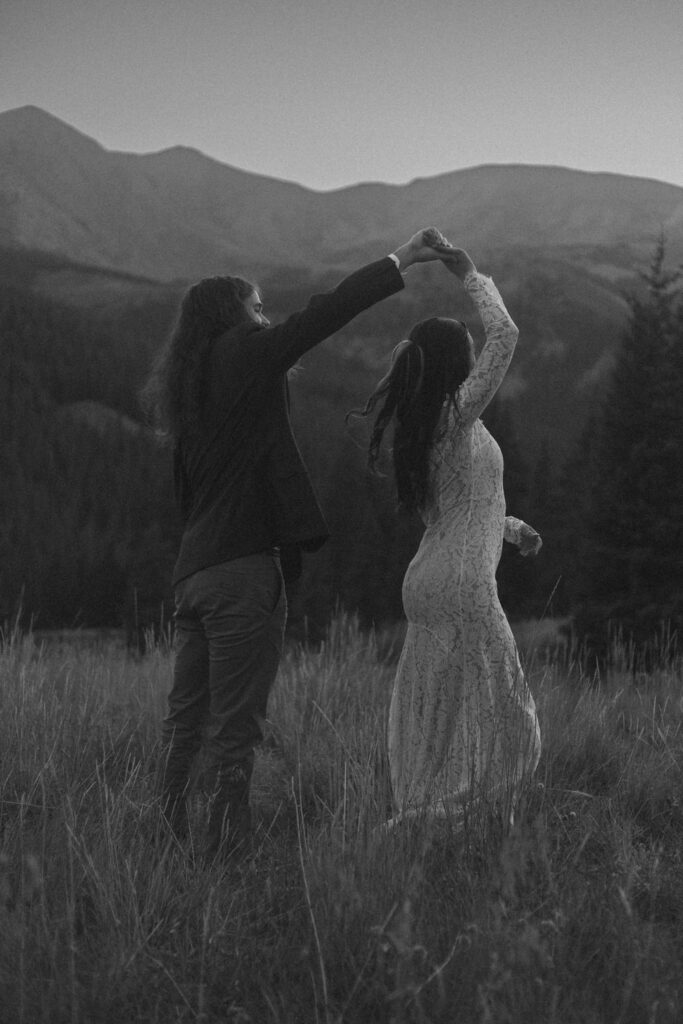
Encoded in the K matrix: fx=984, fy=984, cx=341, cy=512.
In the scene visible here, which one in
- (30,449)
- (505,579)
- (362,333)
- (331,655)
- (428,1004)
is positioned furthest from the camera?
(362,333)

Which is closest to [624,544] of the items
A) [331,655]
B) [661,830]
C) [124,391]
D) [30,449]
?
[331,655]

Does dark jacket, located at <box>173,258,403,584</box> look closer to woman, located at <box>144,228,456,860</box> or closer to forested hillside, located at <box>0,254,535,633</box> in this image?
woman, located at <box>144,228,456,860</box>

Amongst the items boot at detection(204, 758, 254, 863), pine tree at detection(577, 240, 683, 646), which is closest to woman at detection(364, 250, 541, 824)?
boot at detection(204, 758, 254, 863)

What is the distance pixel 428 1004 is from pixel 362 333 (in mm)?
133709

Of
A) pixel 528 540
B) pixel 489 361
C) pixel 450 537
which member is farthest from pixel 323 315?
pixel 528 540

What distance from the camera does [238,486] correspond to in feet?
9.04

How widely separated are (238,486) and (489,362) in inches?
31.7

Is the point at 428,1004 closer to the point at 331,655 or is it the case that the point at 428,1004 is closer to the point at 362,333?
the point at 331,655

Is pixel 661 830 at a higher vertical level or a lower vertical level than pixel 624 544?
higher

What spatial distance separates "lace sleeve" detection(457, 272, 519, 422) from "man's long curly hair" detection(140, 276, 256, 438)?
68 centimetres

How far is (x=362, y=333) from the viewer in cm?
13312

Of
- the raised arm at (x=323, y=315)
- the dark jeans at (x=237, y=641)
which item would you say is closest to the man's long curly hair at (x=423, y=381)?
the raised arm at (x=323, y=315)

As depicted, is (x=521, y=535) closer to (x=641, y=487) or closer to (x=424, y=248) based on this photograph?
(x=424, y=248)

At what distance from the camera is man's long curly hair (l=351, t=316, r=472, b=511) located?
2.90m
